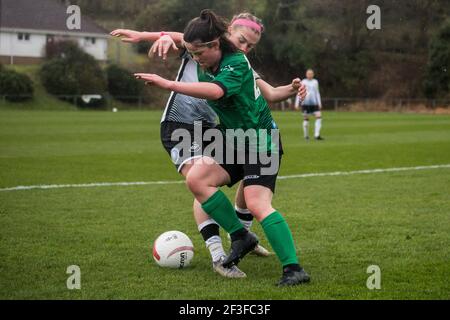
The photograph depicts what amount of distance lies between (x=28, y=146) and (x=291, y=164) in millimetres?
7545

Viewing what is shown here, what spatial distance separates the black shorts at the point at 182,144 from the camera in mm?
5676

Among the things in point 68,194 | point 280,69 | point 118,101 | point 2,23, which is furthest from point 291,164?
point 2,23

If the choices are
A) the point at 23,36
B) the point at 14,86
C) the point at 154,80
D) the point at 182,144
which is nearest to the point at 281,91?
the point at 182,144

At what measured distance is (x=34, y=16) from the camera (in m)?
39.5

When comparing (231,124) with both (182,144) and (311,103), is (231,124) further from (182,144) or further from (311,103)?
(311,103)

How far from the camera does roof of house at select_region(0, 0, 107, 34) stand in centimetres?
3597

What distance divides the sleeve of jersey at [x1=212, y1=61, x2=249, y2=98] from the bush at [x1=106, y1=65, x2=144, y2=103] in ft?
137

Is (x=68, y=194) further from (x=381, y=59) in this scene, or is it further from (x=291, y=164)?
(x=381, y=59)

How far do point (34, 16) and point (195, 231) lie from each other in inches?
1393

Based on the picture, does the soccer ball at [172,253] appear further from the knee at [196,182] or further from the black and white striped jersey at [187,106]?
the black and white striped jersey at [187,106]

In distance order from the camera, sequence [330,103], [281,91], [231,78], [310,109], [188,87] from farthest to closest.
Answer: [330,103]
[310,109]
[281,91]
[231,78]
[188,87]

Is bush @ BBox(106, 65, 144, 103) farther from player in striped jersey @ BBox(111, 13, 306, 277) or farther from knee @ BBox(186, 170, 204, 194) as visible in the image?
knee @ BBox(186, 170, 204, 194)

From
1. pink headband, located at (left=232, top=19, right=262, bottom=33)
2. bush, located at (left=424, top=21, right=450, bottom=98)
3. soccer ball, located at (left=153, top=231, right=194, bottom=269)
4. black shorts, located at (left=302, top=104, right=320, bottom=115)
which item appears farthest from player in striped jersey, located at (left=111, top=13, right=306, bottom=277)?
bush, located at (left=424, top=21, right=450, bottom=98)

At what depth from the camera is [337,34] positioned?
42875 mm
